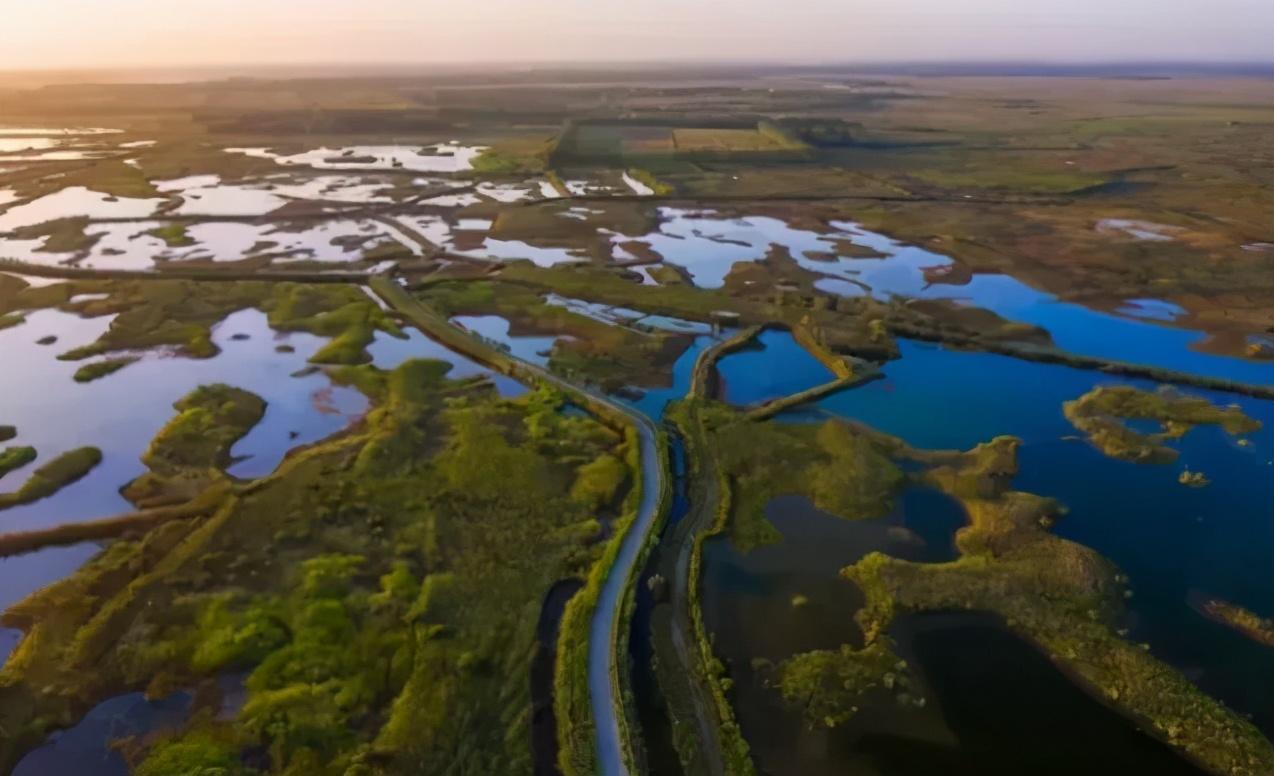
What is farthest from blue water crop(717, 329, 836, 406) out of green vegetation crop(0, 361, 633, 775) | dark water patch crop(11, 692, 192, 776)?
dark water patch crop(11, 692, 192, 776)

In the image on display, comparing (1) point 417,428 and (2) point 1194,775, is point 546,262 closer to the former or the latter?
(1) point 417,428

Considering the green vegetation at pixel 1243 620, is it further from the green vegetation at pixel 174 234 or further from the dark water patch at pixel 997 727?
the green vegetation at pixel 174 234

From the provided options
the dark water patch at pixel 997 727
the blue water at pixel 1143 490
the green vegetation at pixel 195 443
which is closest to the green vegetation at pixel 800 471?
the blue water at pixel 1143 490

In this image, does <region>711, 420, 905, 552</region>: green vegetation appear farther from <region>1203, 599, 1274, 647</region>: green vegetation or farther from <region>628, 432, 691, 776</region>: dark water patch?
<region>1203, 599, 1274, 647</region>: green vegetation

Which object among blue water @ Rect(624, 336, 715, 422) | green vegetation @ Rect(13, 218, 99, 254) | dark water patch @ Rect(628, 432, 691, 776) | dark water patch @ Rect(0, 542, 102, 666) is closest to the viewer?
dark water patch @ Rect(628, 432, 691, 776)

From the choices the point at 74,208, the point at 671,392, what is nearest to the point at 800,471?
the point at 671,392

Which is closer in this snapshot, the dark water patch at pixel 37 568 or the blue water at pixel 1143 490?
the blue water at pixel 1143 490
